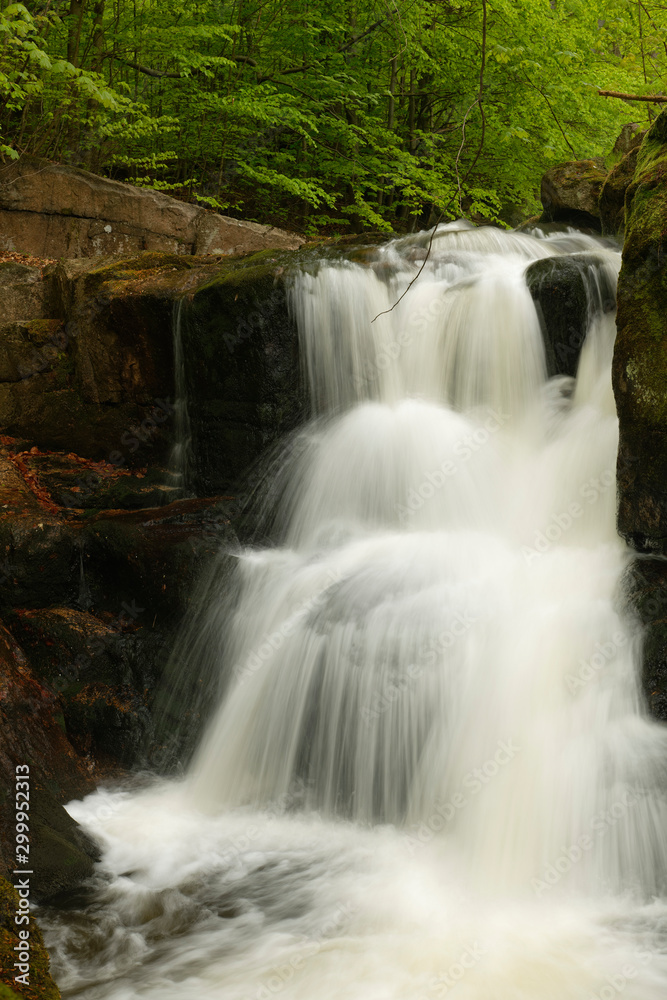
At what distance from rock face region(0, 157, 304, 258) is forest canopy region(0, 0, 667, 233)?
71 centimetres

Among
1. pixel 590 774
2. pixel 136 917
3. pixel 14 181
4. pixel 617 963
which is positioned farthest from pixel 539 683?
pixel 14 181

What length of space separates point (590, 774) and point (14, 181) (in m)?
8.88

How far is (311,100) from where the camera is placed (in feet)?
39.2

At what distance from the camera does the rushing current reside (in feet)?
10.4

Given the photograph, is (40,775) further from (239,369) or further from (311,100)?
(311,100)

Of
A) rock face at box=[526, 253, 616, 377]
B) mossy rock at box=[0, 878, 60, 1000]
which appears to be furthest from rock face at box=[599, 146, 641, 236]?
mossy rock at box=[0, 878, 60, 1000]

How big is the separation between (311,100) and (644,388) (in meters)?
9.58

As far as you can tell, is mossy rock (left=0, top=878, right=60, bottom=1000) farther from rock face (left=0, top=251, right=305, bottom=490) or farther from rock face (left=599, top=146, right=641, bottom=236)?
rock face (left=599, top=146, right=641, bottom=236)

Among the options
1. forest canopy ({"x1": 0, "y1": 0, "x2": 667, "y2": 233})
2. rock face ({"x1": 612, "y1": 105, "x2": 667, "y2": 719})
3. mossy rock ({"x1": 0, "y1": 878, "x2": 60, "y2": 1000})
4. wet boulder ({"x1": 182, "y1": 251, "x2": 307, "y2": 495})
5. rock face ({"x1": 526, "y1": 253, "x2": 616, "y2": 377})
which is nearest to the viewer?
mossy rock ({"x1": 0, "y1": 878, "x2": 60, "y2": 1000})

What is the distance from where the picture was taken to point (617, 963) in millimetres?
3000

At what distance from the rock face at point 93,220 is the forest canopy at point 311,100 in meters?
0.71

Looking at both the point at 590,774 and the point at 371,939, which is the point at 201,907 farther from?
the point at 590,774

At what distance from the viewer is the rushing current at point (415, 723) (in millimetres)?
3168

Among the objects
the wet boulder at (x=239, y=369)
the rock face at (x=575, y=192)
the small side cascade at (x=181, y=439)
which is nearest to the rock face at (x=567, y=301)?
the wet boulder at (x=239, y=369)
